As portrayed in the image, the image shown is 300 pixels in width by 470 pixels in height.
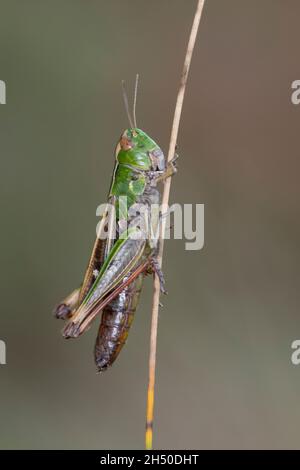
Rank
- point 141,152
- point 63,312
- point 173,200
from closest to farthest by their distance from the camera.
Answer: point 63,312 → point 141,152 → point 173,200

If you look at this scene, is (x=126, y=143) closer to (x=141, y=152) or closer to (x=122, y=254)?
(x=141, y=152)

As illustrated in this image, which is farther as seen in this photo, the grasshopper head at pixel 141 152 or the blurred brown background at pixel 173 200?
the blurred brown background at pixel 173 200

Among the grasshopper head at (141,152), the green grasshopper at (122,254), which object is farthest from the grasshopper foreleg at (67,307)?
the grasshopper head at (141,152)

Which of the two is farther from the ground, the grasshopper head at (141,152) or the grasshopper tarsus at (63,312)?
the grasshopper head at (141,152)

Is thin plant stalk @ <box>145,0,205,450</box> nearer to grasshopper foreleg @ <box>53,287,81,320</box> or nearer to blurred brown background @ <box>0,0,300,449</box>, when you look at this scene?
grasshopper foreleg @ <box>53,287,81,320</box>

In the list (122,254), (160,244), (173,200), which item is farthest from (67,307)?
(173,200)

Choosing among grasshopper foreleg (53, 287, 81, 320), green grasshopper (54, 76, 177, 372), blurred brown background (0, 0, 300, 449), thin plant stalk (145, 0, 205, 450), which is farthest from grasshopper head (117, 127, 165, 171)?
blurred brown background (0, 0, 300, 449)

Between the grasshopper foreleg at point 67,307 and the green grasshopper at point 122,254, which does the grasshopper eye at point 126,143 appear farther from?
the grasshopper foreleg at point 67,307
